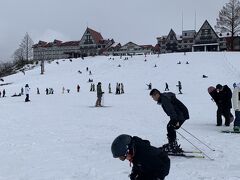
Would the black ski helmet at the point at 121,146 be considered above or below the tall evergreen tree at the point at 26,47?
below

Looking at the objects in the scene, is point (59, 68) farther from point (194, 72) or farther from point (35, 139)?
point (35, 139)

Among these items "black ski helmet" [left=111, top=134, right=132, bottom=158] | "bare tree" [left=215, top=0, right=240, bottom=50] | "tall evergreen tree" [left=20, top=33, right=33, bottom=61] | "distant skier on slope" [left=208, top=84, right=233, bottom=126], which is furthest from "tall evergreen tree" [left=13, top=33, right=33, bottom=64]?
"black ski helmet" [left=111, top=134, right=132, bottom=158]

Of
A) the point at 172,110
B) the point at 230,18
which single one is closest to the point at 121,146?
the point at 172,110

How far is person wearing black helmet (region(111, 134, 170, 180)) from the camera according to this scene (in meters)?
3.97

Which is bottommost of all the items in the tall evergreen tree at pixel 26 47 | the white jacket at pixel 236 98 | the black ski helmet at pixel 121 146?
the black ski helmet at pixel 121 146

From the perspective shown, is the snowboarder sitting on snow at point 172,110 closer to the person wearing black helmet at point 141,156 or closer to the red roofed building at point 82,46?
the person wearing black helmet at point 141,156

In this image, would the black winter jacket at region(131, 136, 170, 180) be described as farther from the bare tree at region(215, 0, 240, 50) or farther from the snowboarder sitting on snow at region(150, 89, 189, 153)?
the bare tree at region(215, 0, 240, 50)

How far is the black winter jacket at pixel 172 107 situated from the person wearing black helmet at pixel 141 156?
3.91 metres

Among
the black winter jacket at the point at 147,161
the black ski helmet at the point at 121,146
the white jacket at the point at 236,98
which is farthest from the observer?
the white jacket at the point at 236,98

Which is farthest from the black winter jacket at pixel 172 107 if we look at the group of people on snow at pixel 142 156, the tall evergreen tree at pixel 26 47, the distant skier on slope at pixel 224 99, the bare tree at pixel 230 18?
the tall evergreen tree at pixel 26 47

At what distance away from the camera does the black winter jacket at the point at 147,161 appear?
160 inches

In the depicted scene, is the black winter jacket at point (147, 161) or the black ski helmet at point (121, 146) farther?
the black winter jacket at point (147, 161)

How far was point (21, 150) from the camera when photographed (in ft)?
34.0

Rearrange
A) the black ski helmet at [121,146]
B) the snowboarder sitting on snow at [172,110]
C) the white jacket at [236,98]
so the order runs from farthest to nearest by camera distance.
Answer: the white jacket at [236,98] < the snowboarder sitting on snow at [172,110] < the black ski helmet at [121,146]
